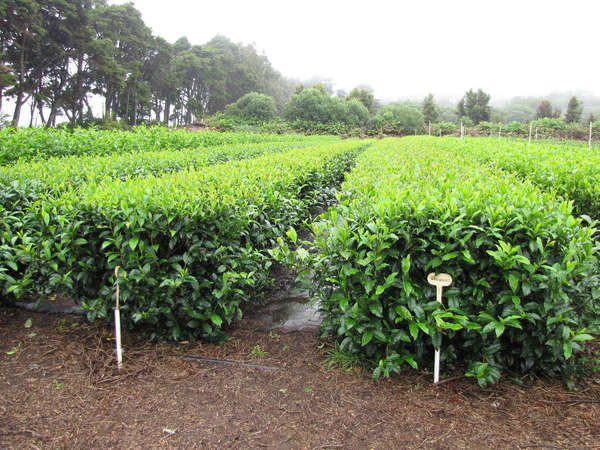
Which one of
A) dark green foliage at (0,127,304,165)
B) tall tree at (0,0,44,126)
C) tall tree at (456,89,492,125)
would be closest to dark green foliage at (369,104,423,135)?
tall tree at (456,89,492,125)

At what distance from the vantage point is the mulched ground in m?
2.12

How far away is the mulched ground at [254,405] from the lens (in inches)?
83.3

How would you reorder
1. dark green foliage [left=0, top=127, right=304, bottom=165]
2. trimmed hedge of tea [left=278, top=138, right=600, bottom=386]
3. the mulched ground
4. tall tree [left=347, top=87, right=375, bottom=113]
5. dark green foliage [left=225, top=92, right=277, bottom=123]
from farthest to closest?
tall tree [left=347, top=87, right=375, bottom=113] < dark green foliage [left=225, top=92, right=277, bottom=123] < dark green foliage [left=0, top=127, right=304, bottom=165] < trimmed hedge of tea [left=278, top=138, right=600, bottom=386] < the mulched ground

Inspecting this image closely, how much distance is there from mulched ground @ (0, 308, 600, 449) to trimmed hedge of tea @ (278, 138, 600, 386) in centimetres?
21

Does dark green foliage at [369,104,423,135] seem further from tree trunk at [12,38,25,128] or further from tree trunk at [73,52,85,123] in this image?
tree trunk at [12,38,25,128]

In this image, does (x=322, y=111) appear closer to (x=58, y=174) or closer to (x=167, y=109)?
(x=167, y=109)

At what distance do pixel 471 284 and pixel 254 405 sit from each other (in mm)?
1638

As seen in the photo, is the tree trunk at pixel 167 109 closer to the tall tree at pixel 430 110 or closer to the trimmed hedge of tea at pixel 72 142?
the tall tree at pixel 430 110

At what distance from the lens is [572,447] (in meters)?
2.02

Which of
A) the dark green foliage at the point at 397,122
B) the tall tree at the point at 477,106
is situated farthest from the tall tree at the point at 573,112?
the dark green foliage at the point at 397,122

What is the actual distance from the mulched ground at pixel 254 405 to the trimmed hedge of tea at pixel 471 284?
0.70ft

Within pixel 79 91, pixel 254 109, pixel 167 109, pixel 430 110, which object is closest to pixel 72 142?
pixel 79 91

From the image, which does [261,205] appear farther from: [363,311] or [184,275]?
[363,311]

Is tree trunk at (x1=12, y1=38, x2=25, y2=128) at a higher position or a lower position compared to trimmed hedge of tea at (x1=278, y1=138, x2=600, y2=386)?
higher
